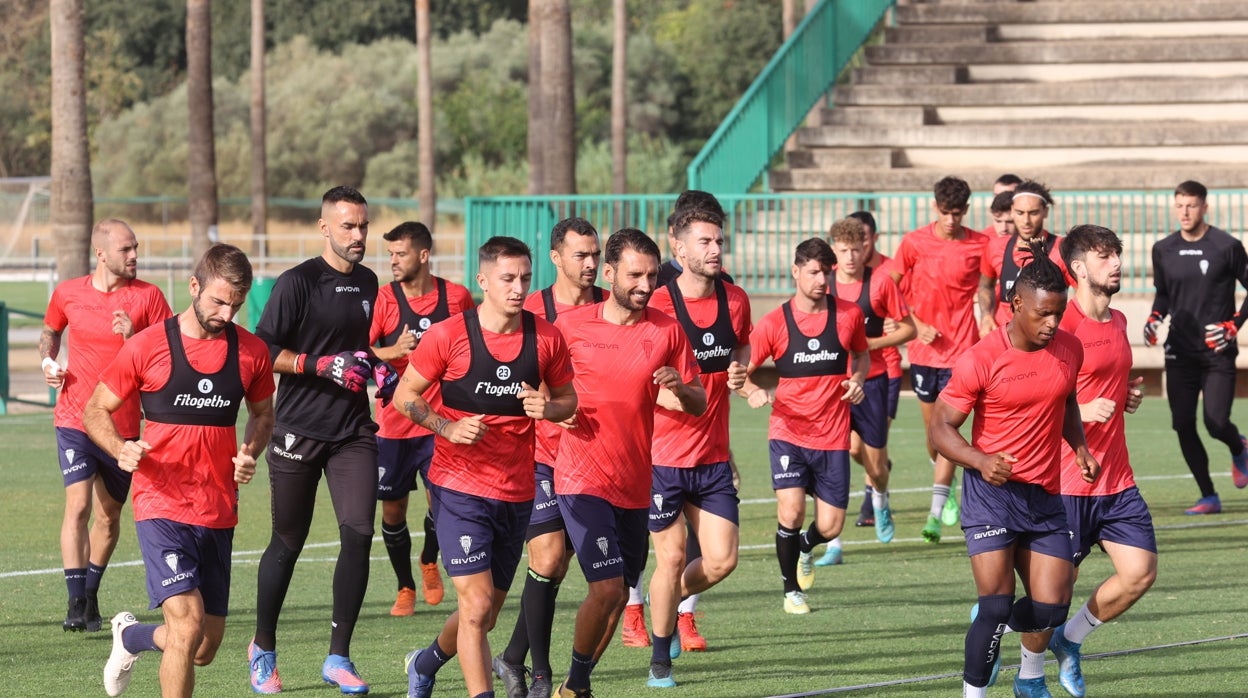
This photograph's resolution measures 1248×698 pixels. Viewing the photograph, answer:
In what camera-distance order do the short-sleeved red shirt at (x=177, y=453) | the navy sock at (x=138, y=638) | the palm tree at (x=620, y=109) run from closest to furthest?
the short-sleeved red shirt at (x=177, y=453)
the navy sock at (x=138, y=638)
the palm tree at (x=620, y=109)

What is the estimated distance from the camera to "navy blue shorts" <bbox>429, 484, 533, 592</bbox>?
26.7ft

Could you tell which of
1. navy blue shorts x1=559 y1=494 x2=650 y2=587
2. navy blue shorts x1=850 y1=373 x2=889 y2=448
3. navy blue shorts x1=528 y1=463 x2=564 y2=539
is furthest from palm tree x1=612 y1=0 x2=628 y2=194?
navy blue shorts x1=559 y1=494 x2=650 y2=587

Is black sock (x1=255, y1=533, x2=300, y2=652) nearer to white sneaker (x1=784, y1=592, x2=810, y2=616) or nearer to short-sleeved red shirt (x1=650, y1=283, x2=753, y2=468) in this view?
short-sleeved red shirt (x1=650, y1=283, x2=753, y2=468)

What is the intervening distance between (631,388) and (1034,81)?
27.0 metres

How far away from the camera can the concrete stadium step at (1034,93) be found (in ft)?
107

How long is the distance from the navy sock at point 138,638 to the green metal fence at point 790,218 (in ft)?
59.1

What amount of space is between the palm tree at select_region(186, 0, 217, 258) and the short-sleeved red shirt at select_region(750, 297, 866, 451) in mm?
27362

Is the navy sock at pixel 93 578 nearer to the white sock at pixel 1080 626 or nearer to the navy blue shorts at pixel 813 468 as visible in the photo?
the navy blue shorts at pixel 813 468

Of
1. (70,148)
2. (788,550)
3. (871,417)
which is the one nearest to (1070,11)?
(70,148)

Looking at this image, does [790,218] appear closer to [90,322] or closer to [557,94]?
[557,94]

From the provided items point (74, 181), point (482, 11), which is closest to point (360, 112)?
point (482, 11)

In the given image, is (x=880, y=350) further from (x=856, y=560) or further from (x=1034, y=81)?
(x=1034, y=81)

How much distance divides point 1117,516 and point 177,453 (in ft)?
14.0

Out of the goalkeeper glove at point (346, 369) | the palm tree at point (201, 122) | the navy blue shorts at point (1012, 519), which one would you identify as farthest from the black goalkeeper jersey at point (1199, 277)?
the palm tree at point (201, 122)
